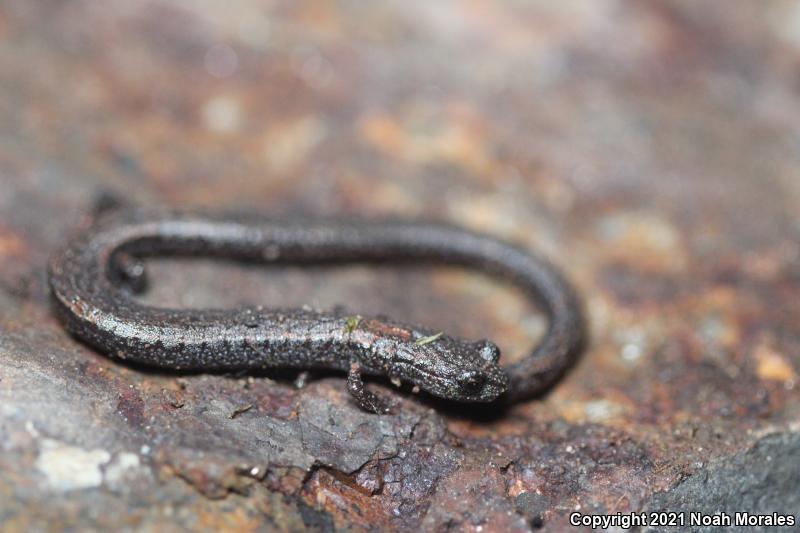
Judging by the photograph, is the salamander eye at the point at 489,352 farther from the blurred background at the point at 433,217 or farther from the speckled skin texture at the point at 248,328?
the blurred background at the point at 433,217

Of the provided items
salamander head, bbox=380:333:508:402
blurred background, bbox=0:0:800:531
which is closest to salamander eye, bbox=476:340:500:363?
salamander head, bbox=380:333:508:402

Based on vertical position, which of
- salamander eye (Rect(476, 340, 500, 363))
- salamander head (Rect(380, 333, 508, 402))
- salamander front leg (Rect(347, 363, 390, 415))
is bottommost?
salamander front leg (Rect(347, 363, 390, 415))

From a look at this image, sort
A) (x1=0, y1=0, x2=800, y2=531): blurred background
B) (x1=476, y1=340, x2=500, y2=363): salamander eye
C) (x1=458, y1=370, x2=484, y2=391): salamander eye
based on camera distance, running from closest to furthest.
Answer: (x1=0, y1=0, x2=800, y2=531): blurred background → (x1=458, y1=370, x2=484, y2=391): salamander eye → (x1=476, y1=340, x2=500, y2=363): salamander eye

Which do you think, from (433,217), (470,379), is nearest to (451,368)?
(470,379)

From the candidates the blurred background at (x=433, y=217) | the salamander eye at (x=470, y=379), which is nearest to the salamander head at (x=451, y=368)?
the salamander eye at (x=470, y=379)

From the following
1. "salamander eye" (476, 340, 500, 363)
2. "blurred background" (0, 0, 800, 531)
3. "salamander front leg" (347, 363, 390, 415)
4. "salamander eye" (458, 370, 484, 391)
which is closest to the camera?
"blurred background" (0, 0, 800, 531)

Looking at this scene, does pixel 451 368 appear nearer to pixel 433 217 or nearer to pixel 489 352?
pixel 489 352

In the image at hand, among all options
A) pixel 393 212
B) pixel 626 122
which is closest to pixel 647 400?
pixel 393 212

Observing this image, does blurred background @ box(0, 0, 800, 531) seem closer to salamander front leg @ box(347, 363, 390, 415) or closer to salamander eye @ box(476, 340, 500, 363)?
salamander front leg @ box(347, 363, 390, 415)

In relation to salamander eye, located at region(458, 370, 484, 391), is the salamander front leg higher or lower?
lower
